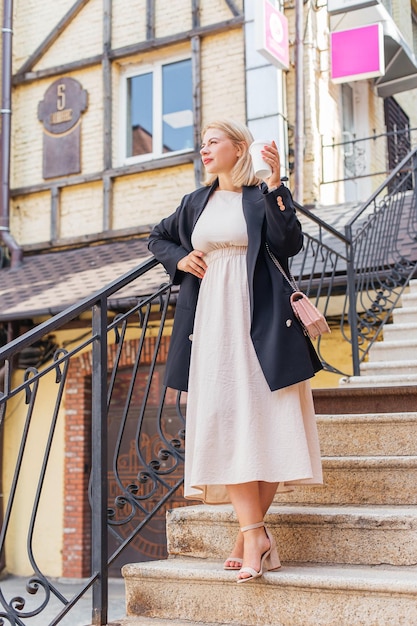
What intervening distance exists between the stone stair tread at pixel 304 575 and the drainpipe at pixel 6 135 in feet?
24.1

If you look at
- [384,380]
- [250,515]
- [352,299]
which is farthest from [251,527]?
[352,299]

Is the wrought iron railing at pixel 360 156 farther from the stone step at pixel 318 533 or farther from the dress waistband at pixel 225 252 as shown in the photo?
the stone step at pixel 318 533

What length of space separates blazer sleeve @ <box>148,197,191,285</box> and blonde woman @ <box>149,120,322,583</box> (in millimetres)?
49

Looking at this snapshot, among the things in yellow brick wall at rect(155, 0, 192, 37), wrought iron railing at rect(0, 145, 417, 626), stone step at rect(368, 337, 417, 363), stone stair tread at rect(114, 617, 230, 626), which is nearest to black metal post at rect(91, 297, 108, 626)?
stone stair tread at rect(114, 617, 230, 626)

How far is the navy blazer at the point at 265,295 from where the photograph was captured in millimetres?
2688

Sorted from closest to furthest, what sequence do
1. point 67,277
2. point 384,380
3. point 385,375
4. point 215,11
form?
1. point 384,380
2. point 385,375
3. point 67,277
4. point 215,11

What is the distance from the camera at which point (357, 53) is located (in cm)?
906

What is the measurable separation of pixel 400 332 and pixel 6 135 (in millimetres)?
6320

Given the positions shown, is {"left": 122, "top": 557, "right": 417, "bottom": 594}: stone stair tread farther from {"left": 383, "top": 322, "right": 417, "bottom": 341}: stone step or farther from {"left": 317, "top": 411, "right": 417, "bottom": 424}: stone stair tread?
{"left": 383, "top": 322, "right": 417, "bottom": 341}: stone step

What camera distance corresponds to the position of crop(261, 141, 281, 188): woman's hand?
2.57 m

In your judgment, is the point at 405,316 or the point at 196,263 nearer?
the point at 196,263

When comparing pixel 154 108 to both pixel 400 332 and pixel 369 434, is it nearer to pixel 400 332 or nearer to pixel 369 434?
pixel 400 332

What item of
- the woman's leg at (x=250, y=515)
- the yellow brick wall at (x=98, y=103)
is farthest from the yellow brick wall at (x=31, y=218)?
the woman's leg at (x=250, y=515)

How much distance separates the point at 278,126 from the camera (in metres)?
8.73
